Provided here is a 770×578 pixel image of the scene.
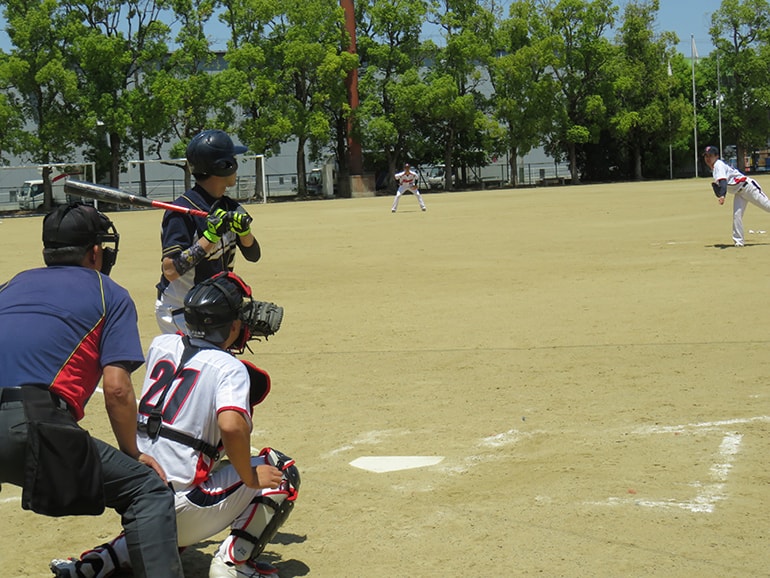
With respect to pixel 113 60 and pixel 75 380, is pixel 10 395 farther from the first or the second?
pixel 113 60

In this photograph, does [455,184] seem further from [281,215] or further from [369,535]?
[369,535]

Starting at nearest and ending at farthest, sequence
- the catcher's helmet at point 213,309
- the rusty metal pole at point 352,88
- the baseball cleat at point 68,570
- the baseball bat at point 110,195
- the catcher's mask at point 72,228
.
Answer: the catcher's mask at point 72,228 < the catcher's helmet at point 213,309 < the baseball cleat at point 68,570 < the baseball bat at point 110,195 < the rusty metal pole at point 352,88

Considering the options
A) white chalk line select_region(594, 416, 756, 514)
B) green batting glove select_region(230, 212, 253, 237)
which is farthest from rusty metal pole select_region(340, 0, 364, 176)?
green batting glove select_region(230, 212, 253, 237)

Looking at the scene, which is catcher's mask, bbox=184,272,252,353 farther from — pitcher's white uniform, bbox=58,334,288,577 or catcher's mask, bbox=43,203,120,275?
catcher's mask, bbox=43,203,120,275

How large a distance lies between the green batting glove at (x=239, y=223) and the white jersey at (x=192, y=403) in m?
1.67

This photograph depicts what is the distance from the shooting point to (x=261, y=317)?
4.60 m

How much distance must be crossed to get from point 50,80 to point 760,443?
52370mm

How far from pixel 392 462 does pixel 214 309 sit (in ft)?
8.13

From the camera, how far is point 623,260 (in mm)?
17141

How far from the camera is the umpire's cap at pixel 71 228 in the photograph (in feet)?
13.2

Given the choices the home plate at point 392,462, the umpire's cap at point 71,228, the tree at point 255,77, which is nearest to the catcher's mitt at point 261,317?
the umpire's cap at point 71,228

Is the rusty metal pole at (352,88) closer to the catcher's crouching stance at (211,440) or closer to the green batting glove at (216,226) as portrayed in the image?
the green batting glove at (216,226)

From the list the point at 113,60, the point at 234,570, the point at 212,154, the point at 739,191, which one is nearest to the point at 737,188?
the point at 739,191

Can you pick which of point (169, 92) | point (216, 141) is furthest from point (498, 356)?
point (169, 92)
